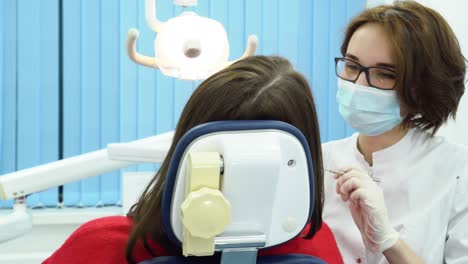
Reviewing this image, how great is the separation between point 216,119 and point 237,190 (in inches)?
6.1

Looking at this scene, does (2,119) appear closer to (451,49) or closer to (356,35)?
(356,35)

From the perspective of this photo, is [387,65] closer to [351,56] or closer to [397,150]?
[351,56]

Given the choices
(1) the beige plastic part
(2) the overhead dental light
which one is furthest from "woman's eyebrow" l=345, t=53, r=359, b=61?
(1) the beige plastic part

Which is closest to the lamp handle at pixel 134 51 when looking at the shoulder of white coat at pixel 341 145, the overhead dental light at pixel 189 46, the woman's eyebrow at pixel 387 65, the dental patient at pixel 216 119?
the overhead dental light at pixel 189 46

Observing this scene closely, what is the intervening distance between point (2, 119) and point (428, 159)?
219 centimetres

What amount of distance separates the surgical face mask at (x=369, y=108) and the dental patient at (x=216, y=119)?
578 millimetres

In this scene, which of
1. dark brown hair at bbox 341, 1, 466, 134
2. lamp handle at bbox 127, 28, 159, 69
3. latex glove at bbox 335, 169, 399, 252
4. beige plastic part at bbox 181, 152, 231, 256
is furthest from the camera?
lamp handle at bbox 127, 28, 159, 69

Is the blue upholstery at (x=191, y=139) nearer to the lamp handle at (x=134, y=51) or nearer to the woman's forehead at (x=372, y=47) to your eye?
the woman's forehead at (x=372, y=47)

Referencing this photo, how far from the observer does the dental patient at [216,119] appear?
80 cm

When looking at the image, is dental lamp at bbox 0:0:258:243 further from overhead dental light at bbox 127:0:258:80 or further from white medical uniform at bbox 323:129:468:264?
white medical uniform at bbox 323:129:468:264

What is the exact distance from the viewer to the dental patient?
804mm

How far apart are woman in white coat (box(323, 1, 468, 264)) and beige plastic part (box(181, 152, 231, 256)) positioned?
0.69 meters

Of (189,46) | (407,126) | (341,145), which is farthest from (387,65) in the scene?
(189,46)

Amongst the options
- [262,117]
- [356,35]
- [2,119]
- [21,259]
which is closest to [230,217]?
[262,117]
